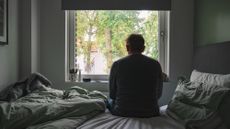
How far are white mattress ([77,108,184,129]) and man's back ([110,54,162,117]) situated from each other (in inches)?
3.2

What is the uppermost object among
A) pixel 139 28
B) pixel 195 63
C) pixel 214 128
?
pixel 139 28

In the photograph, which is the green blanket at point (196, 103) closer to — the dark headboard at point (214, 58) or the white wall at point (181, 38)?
the dark headboard at point (214, 58)

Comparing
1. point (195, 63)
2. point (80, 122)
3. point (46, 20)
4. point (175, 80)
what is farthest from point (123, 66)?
point (46, 20)

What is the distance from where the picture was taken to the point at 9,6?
2762 mm

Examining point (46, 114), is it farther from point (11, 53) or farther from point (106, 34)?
point (106, 34)

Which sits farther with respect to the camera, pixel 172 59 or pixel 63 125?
pixel 172 59

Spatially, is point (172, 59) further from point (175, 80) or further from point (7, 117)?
point (7, 117)

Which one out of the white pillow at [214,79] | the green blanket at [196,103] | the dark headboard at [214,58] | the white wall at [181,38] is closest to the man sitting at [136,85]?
the green blanket at [196,103]

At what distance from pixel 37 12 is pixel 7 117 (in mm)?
1909

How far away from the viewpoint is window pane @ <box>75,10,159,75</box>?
3348 millimetres

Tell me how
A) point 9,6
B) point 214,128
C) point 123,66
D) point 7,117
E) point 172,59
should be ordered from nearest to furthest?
point 7,117, point 214,128, point 123,66, point 9,6, point 172,59

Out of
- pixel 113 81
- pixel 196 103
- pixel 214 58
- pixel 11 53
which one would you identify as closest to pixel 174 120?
pixel 196 103

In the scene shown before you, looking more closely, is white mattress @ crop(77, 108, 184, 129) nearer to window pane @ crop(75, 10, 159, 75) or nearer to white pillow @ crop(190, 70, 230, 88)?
white pillow @ crop(190, 70, 230, 88)

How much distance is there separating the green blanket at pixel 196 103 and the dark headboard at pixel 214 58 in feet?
0.87
